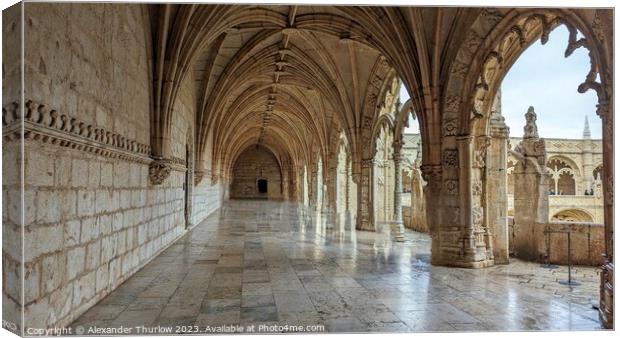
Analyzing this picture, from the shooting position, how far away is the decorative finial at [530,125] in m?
7.79

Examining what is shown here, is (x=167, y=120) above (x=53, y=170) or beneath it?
above

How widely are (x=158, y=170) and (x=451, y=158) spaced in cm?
451

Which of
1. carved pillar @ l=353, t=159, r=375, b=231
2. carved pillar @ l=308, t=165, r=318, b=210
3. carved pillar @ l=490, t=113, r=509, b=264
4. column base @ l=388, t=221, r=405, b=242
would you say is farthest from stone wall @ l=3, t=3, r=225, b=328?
carved pillar @ l=308, t=165, r=318, b=210

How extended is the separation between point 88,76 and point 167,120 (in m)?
2.92

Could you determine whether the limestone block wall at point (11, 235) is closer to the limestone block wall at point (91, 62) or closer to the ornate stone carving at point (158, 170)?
the limestone block wall at point (91, 62)

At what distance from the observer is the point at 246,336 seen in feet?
10.0

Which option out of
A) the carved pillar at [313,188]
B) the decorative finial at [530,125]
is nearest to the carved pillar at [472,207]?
the decorative finial at [530,125]

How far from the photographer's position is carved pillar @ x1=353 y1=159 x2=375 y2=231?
1184cm

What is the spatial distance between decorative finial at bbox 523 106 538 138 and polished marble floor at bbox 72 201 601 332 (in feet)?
8.38

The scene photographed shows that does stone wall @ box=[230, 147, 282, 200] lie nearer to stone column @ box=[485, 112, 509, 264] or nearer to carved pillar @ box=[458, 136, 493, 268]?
stone column @ box=[485, 112, 509, 264]

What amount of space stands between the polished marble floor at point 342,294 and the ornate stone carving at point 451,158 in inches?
63.5

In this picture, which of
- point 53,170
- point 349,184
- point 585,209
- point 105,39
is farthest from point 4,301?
point 585,209

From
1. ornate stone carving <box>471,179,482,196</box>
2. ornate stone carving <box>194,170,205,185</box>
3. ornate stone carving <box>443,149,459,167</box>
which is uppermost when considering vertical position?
ornate stone carving <box>443,149,459,167</box>

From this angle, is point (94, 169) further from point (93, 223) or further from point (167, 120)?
point (167, 120)
